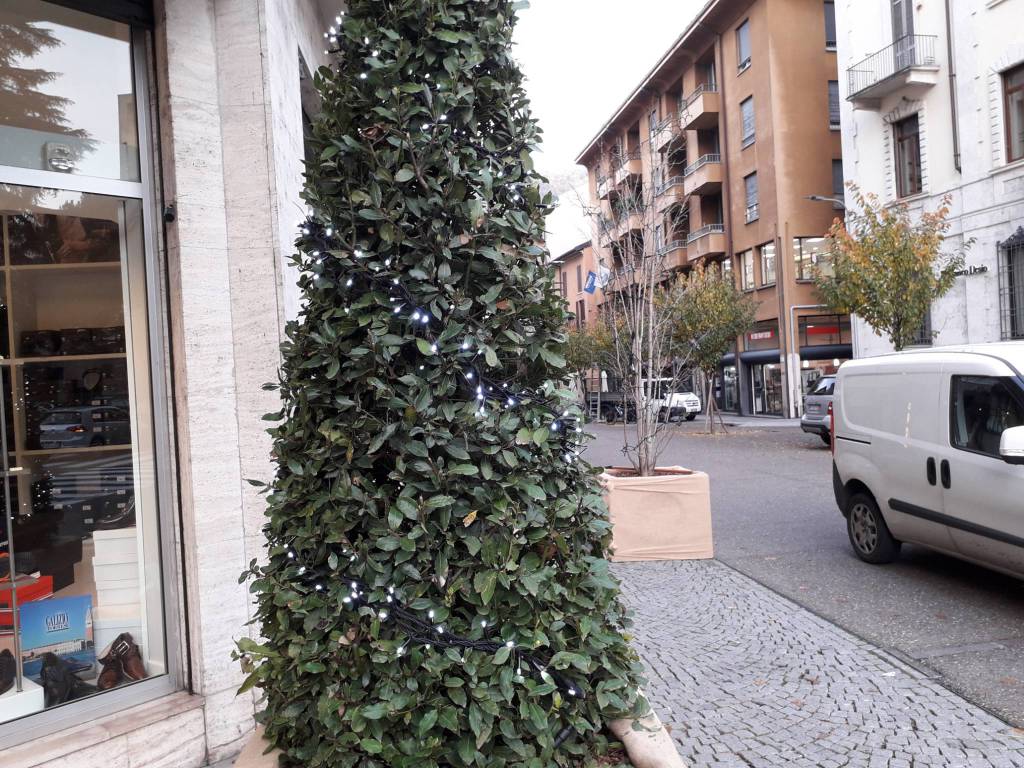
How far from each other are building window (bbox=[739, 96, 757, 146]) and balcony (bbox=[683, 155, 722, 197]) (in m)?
1.99

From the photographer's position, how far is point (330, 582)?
2182mm

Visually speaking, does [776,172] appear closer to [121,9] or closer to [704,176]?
[704,176]

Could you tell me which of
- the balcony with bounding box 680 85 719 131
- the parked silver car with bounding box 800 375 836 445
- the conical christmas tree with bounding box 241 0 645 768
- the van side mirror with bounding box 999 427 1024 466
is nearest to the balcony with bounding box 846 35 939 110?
the balcony with bounding box 680 85 719 131

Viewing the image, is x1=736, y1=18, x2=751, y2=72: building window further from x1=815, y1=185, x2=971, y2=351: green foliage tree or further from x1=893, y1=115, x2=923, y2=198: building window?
x1=815, y1=185, x2=971, y2=351: green foliage tree

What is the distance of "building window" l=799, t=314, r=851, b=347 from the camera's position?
30484 mm

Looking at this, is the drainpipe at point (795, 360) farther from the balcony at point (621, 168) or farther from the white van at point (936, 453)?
the white van at point (936, 453)

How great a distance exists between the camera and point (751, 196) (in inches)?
1286

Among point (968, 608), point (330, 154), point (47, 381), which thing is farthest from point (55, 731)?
point (968, 608)

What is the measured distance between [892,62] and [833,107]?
315 inches

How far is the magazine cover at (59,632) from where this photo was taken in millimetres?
3260

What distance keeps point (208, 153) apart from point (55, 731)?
2599mm

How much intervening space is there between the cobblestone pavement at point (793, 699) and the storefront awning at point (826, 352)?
87.4 ft

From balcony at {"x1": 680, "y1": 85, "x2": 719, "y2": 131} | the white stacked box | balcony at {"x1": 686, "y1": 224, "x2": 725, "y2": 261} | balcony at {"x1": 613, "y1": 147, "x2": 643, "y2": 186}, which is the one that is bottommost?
the white stacked box

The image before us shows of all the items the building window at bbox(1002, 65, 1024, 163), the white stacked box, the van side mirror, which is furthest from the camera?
the building window at bbox(1002, 65, 1024, 163)
